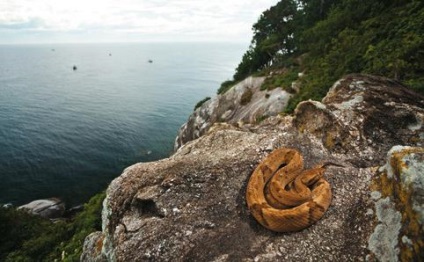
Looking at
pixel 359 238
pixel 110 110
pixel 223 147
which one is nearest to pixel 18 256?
pixel 223 147

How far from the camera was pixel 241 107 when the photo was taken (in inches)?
1775

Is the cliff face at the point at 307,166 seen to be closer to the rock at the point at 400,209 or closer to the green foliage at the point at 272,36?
the rock at the point at 400,209

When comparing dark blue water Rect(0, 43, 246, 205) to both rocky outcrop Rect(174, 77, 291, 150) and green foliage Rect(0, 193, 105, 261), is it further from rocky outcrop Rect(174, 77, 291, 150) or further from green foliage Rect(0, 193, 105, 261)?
rocky outcrop Rect(174, 77, 291, 150)

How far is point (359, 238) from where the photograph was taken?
813 cm

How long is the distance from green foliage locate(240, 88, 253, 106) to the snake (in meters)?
35.2

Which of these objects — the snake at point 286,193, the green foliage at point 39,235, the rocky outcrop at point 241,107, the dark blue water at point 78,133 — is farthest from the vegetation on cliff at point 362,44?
the dark blue water at point 78,133

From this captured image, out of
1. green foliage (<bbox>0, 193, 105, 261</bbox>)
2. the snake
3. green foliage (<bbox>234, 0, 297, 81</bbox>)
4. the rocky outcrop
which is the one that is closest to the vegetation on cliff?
the rocky outcrop

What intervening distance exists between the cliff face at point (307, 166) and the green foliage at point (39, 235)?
800 inches

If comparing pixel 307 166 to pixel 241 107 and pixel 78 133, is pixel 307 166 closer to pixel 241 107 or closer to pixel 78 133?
pixel 241 107

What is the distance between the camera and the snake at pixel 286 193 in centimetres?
840

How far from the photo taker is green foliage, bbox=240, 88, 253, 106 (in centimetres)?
4566

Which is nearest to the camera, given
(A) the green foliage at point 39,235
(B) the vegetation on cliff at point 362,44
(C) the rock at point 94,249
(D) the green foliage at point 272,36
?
(C) the rock at point 94,249

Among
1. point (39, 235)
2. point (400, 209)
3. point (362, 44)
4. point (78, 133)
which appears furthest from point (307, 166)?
point (78, 133)

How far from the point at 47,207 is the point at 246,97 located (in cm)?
3974
